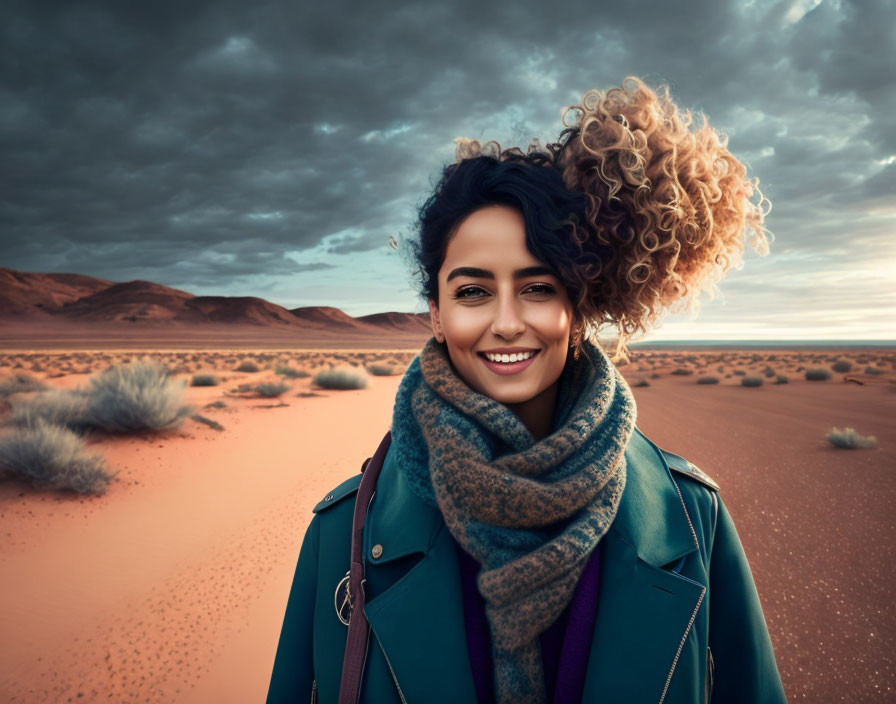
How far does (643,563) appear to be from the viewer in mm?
1400

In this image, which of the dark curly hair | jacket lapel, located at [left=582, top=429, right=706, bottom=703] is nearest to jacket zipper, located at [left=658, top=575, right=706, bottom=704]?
jacket lapel, located at [left=582, top=429, right=706, bottom=703]

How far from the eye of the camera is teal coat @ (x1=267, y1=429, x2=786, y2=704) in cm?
132

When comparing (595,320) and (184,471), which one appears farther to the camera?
(184,471)

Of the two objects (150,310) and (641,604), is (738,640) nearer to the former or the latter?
(641,604)

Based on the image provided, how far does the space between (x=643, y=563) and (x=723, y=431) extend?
31.6ft

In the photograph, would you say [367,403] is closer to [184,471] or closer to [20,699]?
[184,471]

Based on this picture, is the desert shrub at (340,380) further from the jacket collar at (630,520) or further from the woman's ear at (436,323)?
the jacket collar at (630,520)

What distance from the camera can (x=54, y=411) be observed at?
26.2 feet

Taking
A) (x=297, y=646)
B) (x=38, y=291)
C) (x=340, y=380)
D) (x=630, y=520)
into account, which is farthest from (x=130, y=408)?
(x=38, y=291)

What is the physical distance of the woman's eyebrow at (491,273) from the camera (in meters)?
1.48

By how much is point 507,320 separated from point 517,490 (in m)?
0.49

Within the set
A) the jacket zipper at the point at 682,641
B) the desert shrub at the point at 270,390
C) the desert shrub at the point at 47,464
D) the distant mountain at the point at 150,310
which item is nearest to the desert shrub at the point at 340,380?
the desert shrub at the point at 270,390

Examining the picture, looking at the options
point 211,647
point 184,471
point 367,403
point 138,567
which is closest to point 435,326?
point 211,647

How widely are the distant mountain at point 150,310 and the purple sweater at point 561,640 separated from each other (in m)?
112
